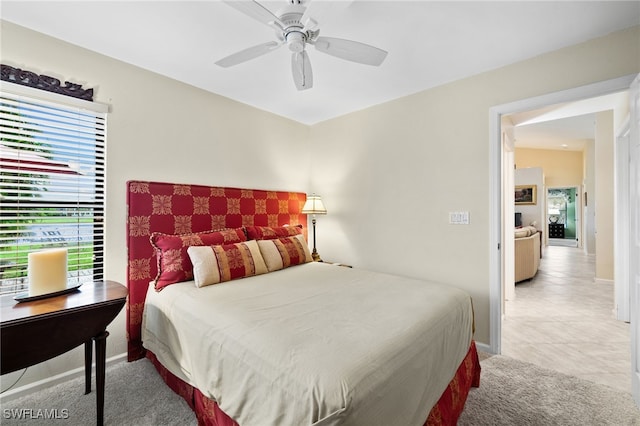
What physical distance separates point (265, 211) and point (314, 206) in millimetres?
641

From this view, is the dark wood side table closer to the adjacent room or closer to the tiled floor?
the adjacent room

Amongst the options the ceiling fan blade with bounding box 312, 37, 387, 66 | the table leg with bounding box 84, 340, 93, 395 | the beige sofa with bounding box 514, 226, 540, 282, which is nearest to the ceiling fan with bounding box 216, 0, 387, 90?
the ceiling fan blade with bounding box 312, 37, 387, 66

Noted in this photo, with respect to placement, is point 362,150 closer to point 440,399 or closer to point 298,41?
point 298,41

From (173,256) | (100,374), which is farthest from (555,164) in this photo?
(100,374)

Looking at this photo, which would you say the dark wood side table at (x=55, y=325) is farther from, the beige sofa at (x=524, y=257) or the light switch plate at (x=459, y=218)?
the beige sofa at (x=524, y=257)

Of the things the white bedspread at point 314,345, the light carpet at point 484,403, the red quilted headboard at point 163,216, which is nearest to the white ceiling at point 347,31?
the red quilted headboard at point 163,216

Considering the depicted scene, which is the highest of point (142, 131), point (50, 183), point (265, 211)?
point (142, 131)

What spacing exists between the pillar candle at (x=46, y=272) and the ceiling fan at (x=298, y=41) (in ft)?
5.29

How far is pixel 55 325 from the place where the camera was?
147 centimetres

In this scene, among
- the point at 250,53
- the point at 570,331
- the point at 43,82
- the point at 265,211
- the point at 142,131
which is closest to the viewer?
the point at 250,53

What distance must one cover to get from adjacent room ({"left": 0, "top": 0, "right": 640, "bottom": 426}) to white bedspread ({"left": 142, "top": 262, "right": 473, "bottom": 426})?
0.01m

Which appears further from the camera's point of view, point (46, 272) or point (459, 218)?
point (459, 218)

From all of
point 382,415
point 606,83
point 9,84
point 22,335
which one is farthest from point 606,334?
point 9,84

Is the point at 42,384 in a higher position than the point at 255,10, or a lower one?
lower
